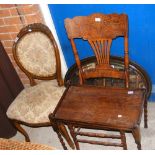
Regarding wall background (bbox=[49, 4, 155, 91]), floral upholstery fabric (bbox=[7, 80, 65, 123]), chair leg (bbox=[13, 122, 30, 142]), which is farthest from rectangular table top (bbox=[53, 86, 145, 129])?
chair leg (bbox=[13, 122, 30, 142])

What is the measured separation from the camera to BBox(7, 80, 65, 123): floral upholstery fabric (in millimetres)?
2319

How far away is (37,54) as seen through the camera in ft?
8.11

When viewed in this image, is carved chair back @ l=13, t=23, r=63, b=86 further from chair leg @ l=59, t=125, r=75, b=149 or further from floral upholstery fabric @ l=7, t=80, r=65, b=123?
chair leg @ l=59, t=125, r=75, b=149

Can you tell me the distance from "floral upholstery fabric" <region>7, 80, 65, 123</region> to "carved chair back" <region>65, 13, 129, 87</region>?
0.45 m

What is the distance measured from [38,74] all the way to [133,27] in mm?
961

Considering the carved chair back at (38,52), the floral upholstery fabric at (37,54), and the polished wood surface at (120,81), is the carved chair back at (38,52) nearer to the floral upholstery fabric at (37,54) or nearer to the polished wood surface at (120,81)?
the floral upholstery fabric at (37,54)

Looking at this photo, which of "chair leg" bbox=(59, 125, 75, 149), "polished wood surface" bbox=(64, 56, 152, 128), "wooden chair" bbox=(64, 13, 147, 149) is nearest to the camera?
"wooden chair" bbox=(64, 13, 147, 149)

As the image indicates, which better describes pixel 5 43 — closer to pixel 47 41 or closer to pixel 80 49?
pixel 47 41

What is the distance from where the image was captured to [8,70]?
281 centimetres

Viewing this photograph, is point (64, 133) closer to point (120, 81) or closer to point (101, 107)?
point (101, 107)

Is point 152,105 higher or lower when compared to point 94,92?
lower

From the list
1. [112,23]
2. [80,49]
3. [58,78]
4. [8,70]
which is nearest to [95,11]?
[112,23]

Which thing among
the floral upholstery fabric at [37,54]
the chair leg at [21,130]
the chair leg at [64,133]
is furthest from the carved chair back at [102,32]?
the chair leg at [21,130]

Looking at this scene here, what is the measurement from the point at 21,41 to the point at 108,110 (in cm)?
102
